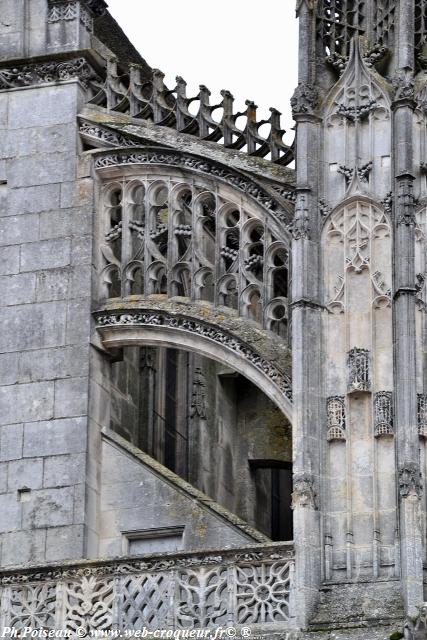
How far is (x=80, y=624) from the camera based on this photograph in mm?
28062

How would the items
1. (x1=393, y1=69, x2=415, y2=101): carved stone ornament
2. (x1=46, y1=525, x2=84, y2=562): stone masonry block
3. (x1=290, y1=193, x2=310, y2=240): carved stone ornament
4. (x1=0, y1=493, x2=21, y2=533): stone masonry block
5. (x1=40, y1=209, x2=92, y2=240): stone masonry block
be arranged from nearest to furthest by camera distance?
(x1=290, y1=193, x2=310, y2=240): carved stone ornament, (x1=393, y1=69, x2=415, y2=101): carved stone ornament, (x1=46, y1=525, x2=84, y2=562): stone masonry block, (x1=0, y1=493, x2=21, y2=533): stone masonry block, (x1=40, y1=209, x2=92, y2=240): stone masonry block

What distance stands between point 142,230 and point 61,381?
Result: 208 cm

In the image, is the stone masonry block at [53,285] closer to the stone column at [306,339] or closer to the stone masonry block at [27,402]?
the stone masonry block at [27,402]

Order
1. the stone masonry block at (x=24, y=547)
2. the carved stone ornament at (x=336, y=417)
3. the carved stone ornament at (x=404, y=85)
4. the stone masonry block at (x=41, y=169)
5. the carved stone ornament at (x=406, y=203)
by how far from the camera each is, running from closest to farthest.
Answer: the carved stone ornament at (x=336, y=417), the carved stone ornament at (x=406, y=203), the carved stone ornament at (x=404, y=85), the stone masonry block at (x=24, y=547), the stone masonry block at (x=41, y=169)

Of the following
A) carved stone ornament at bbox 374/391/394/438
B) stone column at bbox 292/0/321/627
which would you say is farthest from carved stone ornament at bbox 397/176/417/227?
carved stone ornament at bbox 374/391/394/438

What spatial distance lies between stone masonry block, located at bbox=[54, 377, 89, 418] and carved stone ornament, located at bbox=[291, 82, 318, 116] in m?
3.94

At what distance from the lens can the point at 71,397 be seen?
30062 mm

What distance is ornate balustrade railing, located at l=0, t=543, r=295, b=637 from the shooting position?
90.1ft

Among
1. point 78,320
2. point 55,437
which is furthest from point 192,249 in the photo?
point 55,437

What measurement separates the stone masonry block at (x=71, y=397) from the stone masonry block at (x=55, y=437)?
0.31 feet

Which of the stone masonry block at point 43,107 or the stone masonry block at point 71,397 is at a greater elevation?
the stone masonry block at point 43,107

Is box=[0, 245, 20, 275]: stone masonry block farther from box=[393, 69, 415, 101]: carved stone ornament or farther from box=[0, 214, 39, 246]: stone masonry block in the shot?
box=[393, 69, 415, 101]: carved stone ornament

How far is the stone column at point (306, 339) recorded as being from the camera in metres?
27.5

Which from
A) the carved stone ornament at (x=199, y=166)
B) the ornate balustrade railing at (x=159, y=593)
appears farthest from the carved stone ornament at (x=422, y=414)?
the carved stone ornament at (x=199, y=166)
